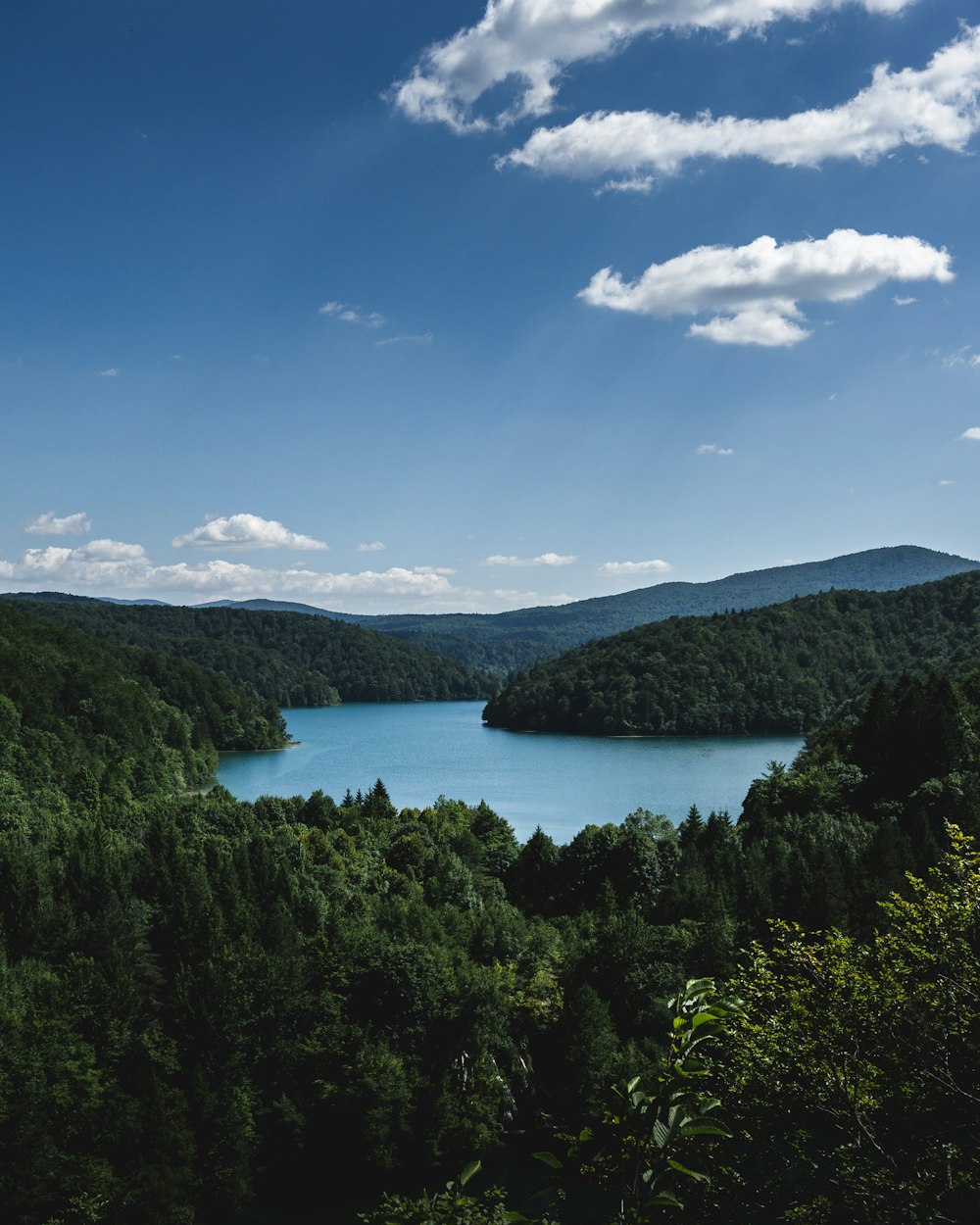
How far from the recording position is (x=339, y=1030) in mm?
25203

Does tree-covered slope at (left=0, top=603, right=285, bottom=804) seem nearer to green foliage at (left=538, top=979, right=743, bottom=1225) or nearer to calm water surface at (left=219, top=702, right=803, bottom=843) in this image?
calm water surface at (left=219, top=702, right=803, bottom=843)

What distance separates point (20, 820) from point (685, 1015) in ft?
152

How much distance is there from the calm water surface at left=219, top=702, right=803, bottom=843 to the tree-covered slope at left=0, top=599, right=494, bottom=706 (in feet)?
116

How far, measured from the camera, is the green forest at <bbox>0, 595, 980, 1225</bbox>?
21.2 ft

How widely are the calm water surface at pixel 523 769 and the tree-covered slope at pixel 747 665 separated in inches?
183

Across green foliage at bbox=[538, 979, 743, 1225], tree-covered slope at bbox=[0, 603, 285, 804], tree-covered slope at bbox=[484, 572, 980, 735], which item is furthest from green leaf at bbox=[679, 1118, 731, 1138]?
tree-covered slope at bbox=[484, 572, 980, 735]

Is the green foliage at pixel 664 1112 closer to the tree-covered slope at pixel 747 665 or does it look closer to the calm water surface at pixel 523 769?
the calm water surface at pixel 523 769

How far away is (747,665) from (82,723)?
237 ft

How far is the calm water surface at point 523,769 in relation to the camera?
58719 mm

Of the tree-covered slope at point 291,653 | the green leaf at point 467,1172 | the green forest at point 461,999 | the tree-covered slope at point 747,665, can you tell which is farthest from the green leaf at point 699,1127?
the tree-covered slope at point 291,653

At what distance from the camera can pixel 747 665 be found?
4395 inches

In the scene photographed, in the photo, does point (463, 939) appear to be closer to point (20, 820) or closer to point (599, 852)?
point (599, 852)

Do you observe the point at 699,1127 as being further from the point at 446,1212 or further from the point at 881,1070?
the point at 881,1070

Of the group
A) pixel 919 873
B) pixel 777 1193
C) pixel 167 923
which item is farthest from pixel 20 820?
pixel 777 1193
